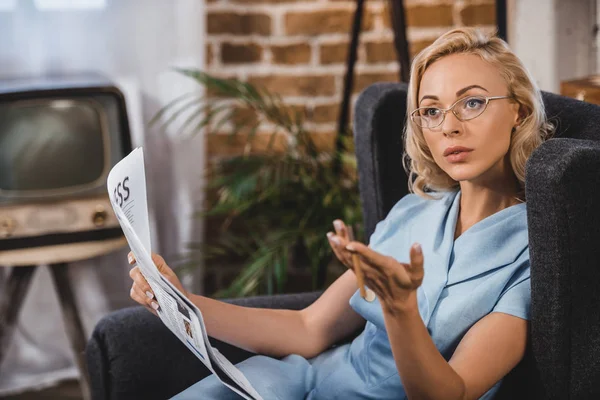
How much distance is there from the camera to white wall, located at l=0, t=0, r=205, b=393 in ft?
7.70

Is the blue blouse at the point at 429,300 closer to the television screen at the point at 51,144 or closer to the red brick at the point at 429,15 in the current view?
the television screen at the point at 51,144

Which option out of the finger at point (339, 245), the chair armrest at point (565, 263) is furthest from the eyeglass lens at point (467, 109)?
the finger at point (339, 245)

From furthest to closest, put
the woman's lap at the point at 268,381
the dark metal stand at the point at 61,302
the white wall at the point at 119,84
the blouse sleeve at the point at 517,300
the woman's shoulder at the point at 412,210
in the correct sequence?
the white wall at the point at 119,84 < the dark metal stand at the point at 61,302 < the woman's shoulder at the point at 412,210 < the woman's lap at the point at 268,381 < the blouse sleeve at the point at 517,300

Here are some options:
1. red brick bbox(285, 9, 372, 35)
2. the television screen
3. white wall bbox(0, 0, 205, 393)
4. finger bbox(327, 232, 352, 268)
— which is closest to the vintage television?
the television screen

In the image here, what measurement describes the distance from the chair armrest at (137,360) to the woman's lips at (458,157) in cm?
55

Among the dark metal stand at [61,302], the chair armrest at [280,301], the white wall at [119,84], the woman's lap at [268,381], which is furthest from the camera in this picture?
the white wall at [119,84]

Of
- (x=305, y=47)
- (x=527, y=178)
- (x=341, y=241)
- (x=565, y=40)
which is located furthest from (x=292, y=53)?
(x=341, y=241)

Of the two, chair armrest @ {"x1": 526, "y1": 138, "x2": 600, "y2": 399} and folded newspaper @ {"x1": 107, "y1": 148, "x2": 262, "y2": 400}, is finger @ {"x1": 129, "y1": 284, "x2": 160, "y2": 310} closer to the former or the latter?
folded newspaper @ {"x1": 107, "y1": 148, "x2": 262, "y2": 400}

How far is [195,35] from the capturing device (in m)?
2.46

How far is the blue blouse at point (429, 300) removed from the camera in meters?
1.14

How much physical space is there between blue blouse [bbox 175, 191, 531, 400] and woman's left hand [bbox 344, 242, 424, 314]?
9.4 inches

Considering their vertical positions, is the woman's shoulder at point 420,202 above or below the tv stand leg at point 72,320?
above

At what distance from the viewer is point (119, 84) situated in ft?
7.84

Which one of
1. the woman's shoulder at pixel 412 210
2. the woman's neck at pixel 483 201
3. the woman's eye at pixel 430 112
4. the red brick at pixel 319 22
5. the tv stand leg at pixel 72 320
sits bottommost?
the tv stand leg at pixel 72 320
